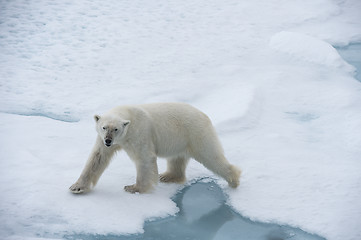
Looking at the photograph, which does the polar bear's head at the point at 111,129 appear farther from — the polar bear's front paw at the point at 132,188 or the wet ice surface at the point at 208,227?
the wet ice surface at the point at 208,227

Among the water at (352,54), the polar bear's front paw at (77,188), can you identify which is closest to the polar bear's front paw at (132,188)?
the polar bear's front paw at (77,188)

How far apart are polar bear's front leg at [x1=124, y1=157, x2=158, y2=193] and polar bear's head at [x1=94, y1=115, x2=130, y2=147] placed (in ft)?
1.04

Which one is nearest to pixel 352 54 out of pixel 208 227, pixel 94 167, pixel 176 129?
pixel 176 129

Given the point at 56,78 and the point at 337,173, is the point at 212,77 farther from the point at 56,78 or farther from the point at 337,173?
the point at 337,173

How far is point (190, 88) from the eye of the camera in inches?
283

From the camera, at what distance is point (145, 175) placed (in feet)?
14.3

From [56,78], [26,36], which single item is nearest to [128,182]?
[56,78]

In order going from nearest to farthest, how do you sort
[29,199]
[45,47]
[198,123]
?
1. [29,199]
2. [198,123]
3. [45,47]

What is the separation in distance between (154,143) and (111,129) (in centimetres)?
57

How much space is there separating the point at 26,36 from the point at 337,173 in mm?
6217

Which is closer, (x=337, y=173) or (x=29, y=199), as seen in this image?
(x=29, y=199)

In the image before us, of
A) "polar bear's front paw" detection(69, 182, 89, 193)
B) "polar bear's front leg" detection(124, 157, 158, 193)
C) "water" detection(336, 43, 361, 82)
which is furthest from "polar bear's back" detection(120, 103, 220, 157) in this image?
"water" detection(336, 43, 361, 82)

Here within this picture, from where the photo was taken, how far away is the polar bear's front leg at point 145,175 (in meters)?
4.34

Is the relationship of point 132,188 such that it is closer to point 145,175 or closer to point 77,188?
point 145,175
